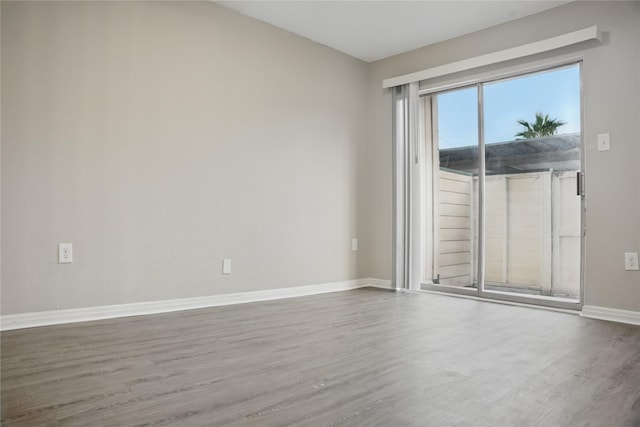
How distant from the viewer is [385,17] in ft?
12.2

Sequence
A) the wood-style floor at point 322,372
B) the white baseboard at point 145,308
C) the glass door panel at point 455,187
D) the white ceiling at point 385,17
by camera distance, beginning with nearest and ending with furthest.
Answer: the wood-style floor at point 322,372, the white baseboard at point 145,308, the white ceiling at point 385,17, the glass door panel at point 455,187

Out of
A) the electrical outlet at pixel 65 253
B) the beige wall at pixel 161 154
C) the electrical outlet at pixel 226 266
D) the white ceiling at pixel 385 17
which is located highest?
the white ceiling at pixel 385 17

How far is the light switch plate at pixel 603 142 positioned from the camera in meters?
3.19

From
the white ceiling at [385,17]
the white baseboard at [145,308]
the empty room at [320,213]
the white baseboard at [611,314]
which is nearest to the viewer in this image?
the empty room at [320,213]

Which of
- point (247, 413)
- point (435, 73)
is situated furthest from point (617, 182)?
point (247, 413)

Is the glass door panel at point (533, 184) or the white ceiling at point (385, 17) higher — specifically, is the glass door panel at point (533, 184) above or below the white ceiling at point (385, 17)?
below

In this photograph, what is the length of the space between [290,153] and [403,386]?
2678 millimetres

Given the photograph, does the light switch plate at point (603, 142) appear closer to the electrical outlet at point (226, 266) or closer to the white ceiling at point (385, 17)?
the white ceiling at point (385, 17)

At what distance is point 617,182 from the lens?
315cm

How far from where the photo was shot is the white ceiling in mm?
3504

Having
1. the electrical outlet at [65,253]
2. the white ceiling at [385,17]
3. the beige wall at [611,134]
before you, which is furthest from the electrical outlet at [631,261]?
the electrical outlet at [65,253]

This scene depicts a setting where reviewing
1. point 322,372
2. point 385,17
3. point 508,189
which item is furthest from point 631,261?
point 385,17

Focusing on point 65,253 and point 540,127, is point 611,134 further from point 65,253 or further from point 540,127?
point 65,253

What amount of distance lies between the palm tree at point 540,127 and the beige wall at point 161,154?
1.72 metres
